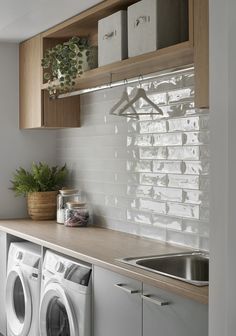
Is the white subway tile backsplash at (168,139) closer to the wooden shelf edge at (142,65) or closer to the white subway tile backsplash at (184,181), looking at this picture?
the white subway tile backsplash at (184,181)

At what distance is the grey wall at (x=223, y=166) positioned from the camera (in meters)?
1.88

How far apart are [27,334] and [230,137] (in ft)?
8.40

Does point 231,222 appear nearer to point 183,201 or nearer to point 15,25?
point 183,201

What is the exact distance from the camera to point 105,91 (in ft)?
14.1

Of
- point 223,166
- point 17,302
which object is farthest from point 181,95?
point 17,302

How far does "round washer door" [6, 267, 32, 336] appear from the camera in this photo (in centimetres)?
397

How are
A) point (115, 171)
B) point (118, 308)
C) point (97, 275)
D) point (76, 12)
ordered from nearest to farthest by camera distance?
point (118, 308) → point (97, 275) → point (76, 12) → point (115, 171)

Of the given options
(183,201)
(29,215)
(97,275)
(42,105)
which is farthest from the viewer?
(29,215)

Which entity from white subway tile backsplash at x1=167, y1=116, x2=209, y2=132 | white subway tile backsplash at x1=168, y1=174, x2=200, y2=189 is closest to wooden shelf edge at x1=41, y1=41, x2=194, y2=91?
white subway tile backsplash at x1=167, y1=116, x2=209, y2=132

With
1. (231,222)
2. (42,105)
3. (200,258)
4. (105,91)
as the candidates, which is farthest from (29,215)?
(231,222)

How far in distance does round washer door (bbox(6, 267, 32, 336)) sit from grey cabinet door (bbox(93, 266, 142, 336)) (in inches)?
38.8

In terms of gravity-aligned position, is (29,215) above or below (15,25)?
below

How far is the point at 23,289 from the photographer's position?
4043 mm

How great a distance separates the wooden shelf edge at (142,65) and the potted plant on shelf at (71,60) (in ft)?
0.20
